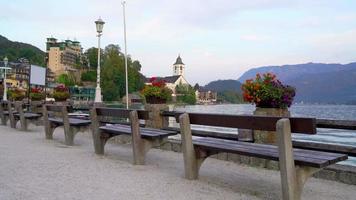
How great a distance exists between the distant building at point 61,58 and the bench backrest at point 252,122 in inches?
5582

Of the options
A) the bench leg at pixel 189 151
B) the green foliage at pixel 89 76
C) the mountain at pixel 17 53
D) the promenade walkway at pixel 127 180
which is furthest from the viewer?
the mountain at pixel 17 53

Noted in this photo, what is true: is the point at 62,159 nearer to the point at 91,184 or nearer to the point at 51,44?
the point at 91,184

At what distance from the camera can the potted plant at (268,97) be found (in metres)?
7.20

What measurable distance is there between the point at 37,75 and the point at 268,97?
13.7 m

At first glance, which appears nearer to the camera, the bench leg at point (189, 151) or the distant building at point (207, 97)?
the bench leg at point (189, 151)

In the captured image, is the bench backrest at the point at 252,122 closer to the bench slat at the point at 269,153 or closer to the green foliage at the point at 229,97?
the bench slat at the point at 269,153

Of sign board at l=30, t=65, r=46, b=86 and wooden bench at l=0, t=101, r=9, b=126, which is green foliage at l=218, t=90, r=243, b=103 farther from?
wooden bench at l=0, t=101, r=9, b=126

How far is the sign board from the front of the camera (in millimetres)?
18125

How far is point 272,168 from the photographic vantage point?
652 cm

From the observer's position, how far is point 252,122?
177 inches

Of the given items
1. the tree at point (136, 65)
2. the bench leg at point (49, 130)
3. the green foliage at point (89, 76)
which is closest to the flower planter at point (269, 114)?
the bench leg at point (49, 130)

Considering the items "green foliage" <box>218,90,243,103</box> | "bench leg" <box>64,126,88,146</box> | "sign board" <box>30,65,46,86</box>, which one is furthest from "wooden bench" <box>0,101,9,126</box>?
"green foliage" <box>218,90,243,103</box>

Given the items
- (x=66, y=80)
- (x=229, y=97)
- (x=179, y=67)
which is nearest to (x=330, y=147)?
(x=66, y=80)

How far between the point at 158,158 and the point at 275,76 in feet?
8.51
